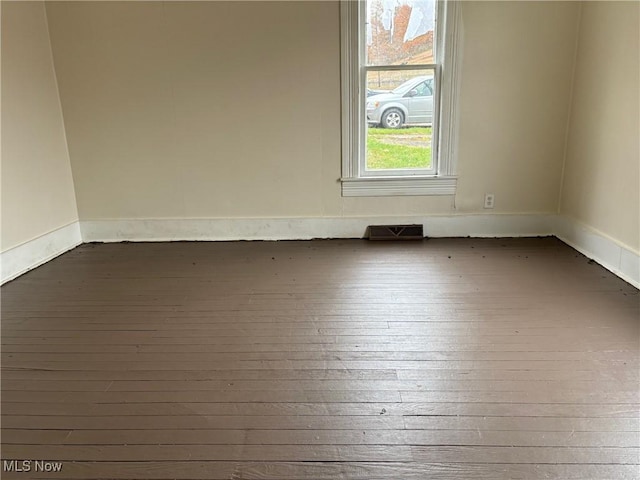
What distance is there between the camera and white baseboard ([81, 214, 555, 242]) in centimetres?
416

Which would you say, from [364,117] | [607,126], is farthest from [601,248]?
[364,117]

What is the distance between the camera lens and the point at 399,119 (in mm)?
3986

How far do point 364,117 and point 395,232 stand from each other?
41.2 inches

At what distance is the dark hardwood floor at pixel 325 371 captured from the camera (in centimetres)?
157

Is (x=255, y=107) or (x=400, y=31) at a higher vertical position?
(x=400, y=31)

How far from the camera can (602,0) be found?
3.37 meters

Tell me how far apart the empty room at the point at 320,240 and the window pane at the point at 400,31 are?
0.02 metres

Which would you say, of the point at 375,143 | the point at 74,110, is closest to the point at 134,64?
the point at 74,110

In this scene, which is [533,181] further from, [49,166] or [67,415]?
[49,166]

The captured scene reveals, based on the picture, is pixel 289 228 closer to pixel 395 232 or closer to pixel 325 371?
pixel 395 232

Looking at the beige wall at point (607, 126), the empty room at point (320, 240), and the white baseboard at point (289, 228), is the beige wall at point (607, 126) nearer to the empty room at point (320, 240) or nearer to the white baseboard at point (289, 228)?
the empty room at point (320, 240)
